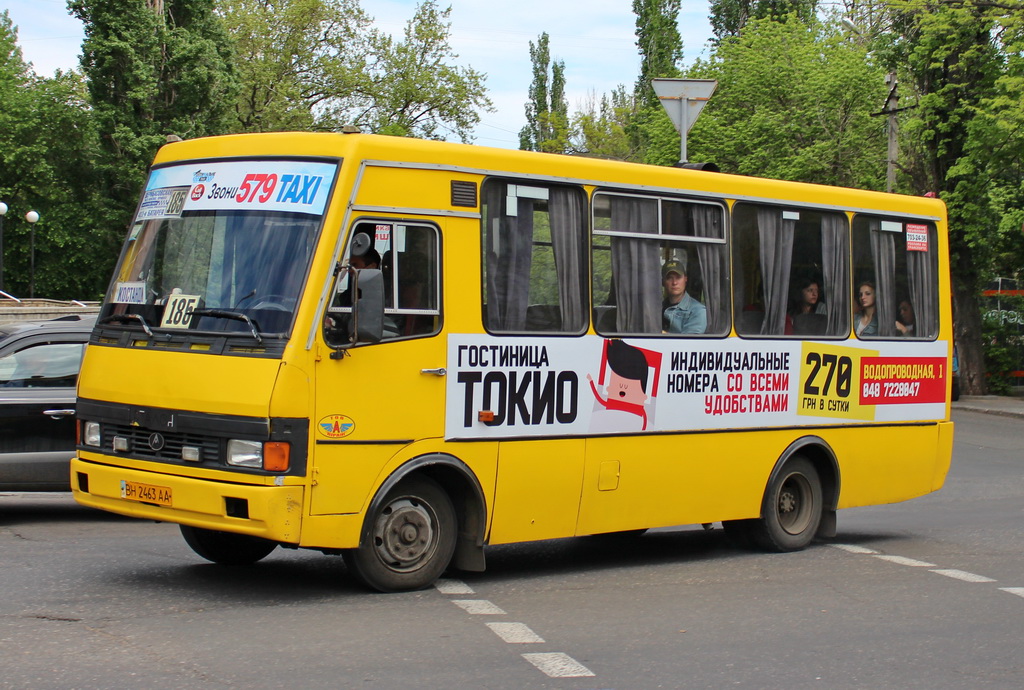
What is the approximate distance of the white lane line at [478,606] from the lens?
25.5 feet

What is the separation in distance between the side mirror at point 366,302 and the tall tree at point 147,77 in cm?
3654

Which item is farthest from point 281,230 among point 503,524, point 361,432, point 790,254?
point 790,254

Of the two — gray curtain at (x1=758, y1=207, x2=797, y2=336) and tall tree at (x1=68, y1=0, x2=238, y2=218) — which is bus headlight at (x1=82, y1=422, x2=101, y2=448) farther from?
tall tree at (x1=68, y1=0, x2=238, y2=218)

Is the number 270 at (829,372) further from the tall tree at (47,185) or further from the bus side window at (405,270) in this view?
the tall tree at (47,185)

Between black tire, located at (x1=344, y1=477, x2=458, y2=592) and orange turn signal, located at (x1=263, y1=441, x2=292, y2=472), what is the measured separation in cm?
69

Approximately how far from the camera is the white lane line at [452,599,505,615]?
7777mm

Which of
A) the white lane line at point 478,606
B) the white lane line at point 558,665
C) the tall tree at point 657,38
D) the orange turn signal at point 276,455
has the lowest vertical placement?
the white lane line at point 558,665

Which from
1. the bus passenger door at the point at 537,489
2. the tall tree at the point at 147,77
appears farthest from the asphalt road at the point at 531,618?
the tall tree at the point at 147,77

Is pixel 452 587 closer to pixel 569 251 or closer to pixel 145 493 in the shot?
pixel 145 493

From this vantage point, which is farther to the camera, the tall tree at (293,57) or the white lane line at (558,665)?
the tall tree at (293,57)

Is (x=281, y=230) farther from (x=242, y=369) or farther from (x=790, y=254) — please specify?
(x=790, y=254)

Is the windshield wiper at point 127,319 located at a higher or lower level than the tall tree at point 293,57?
lower

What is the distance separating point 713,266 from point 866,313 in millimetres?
2034

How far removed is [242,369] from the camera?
7.56 meters
